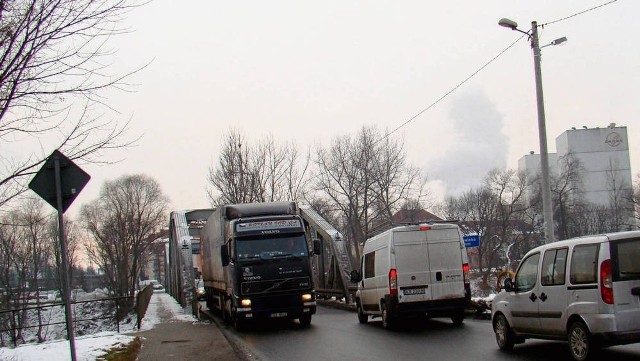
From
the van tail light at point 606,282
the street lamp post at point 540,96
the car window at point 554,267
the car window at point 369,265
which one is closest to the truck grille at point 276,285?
the car window at point 369,265

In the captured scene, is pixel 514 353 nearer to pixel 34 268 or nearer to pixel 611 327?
pixel 611 327

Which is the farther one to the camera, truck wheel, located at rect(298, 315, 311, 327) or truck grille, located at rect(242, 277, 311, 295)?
truck wheel, located at rect(298, 315, 311, 327)

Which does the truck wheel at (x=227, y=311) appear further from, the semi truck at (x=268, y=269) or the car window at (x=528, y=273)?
the car window at (x=528, y=273)

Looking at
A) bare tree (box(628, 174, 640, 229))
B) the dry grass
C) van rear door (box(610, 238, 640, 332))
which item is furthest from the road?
bare tree (box(628, 174, 640, 229))

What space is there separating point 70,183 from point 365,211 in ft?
147

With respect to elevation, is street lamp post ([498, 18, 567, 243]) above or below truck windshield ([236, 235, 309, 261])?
above

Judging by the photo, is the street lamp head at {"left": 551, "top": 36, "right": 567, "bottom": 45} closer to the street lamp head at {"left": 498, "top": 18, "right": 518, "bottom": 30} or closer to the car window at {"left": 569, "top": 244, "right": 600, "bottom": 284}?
the street lamp head at {"left": 498, "top": 18, "right": 518, "bottom": 30}

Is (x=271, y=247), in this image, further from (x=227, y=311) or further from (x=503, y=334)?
(x=503, y=334)

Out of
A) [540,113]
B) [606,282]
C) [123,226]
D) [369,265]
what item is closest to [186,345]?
[369,265]

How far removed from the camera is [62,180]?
8430mm

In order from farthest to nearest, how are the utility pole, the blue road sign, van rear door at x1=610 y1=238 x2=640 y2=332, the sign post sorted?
1. the blue road sign
2. the utility pole
3. van rear door at x1=610 y1=238 x2=640 y2=332
4. the sign post

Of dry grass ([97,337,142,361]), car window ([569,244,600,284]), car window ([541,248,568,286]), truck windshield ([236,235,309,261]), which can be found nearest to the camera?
car window ([569,244,600,284])

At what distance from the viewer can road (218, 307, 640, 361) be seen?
10.6 metres

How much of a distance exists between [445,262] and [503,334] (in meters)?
4.20
